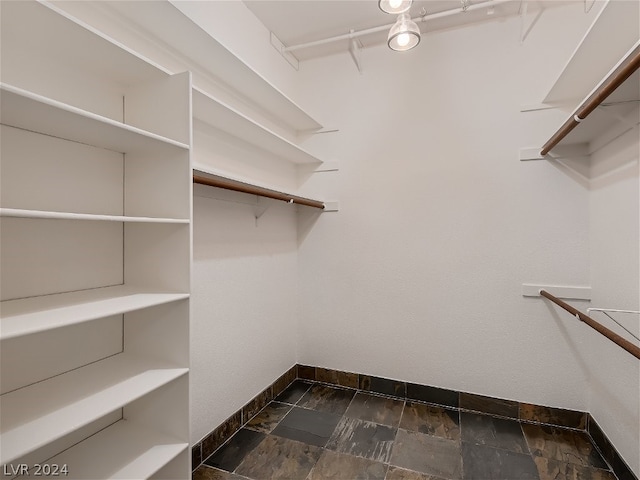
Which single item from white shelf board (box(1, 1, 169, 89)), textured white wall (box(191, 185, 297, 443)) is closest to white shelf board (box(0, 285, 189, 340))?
textured white wall (box(191, 185, 297, 443))

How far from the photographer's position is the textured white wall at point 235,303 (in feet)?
5.59

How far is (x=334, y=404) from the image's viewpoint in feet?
7.34

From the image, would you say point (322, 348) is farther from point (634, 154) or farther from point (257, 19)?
point (257, 19)

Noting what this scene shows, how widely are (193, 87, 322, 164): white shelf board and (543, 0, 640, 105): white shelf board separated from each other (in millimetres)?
1497

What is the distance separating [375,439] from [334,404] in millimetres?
447

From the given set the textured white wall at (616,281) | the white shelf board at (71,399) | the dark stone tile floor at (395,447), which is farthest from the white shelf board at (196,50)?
the dark stone tile floor at (395,447)

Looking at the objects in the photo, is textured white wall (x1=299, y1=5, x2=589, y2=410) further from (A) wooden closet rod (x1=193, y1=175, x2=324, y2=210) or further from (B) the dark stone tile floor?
(A) wooden closet rod (x1=193, y1=175, x2=324, y2=210)

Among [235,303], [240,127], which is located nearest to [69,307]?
[235,303]

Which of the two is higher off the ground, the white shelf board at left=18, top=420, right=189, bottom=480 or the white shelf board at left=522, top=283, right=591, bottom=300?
the white shelf board at left=522, top=283, right=591, bottom=300

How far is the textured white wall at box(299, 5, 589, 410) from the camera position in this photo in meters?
2.02

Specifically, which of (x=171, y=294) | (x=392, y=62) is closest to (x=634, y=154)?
(x=392, y=62)

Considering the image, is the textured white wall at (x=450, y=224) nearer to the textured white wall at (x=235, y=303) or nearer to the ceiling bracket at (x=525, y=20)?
the ceiling bracket at (x=525, y=20)

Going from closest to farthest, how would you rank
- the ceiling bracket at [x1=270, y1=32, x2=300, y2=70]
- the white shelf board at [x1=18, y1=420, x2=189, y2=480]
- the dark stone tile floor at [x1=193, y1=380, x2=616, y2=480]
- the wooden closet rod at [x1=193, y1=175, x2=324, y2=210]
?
the white shelf board at [x1=18, y1=420, x2=189, y2=480] → the wooden closet rod at [x1=193, y1=175, x2=324, y2=210] → the dark stone tile floor at [x1=193, y1=380, x2=616, y2=480] → the ceiling bracket at [x1=270, y1=32, x2=300, y2=70]

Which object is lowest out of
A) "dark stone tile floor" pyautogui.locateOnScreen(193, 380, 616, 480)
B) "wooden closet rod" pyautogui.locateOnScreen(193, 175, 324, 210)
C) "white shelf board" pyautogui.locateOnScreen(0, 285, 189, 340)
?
"dark stone tile floor" pyautogui.locateOnScreen(193, 380, 616, 480)
